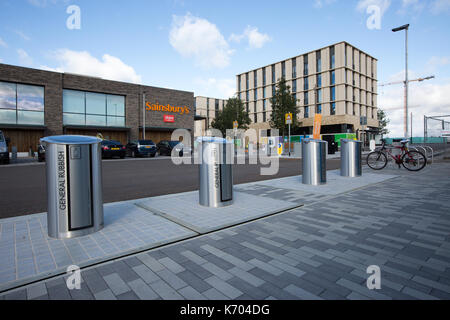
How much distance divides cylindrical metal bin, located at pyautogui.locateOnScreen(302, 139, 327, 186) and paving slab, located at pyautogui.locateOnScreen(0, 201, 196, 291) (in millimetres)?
4710

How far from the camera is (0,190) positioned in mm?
7453

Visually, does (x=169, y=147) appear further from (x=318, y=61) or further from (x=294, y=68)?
(x=294, y=68)

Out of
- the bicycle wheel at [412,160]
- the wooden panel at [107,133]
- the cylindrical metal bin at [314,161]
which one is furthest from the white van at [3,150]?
the bicycle wheel at [412,160]

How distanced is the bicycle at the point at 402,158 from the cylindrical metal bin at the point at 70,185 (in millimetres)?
11541

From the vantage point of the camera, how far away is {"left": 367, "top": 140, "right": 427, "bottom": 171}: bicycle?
11156 mm

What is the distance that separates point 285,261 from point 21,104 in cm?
2958

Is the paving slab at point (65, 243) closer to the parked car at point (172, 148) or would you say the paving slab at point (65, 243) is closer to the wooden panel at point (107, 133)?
the parked car at point (172, 148)

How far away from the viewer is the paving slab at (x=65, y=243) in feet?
8.84

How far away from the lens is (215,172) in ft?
16.8

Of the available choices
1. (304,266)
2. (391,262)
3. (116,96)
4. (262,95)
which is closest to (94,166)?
(304,266)

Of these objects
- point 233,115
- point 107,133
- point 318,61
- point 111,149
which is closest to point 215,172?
point 111,149

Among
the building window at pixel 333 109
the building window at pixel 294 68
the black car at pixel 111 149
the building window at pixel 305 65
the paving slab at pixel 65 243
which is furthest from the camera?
the building window at pixel 294 68

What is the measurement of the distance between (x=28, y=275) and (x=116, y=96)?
30.6 m
